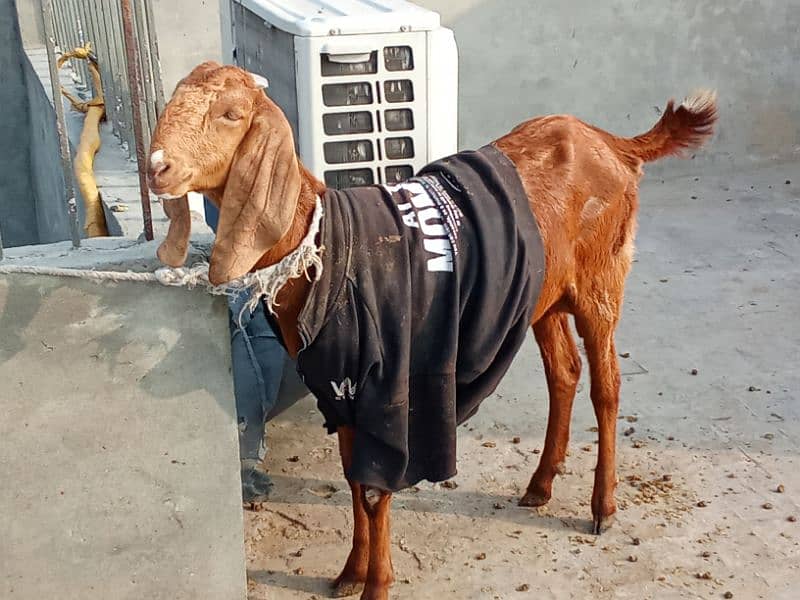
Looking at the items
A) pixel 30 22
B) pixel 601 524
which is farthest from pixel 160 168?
pixel 30 22

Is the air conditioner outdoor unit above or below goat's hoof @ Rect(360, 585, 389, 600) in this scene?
above

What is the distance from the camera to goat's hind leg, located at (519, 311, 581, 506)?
11.9 ft

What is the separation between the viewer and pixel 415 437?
2.92 m

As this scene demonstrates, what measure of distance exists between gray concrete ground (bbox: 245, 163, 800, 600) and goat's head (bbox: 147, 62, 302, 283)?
1.32m

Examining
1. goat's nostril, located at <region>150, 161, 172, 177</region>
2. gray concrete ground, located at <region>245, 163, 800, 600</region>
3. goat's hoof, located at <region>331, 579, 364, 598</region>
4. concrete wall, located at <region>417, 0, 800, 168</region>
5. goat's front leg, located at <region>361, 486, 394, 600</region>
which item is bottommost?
gray concrete ground, located at <region>245, 163, 800, 600</region>

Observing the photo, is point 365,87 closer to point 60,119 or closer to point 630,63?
point 60,119

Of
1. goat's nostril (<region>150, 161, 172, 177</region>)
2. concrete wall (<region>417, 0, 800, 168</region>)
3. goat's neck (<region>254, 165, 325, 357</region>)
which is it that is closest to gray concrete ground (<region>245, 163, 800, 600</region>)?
goat's neck (<region>254, 165, 325, 357</region>)

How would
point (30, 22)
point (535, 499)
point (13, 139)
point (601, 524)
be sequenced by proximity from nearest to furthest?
1. point (601, 524)
2. point (535, 499)
3. point (30, 22)
4. point (13, 139)

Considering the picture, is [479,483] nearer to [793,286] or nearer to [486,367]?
[486,367]

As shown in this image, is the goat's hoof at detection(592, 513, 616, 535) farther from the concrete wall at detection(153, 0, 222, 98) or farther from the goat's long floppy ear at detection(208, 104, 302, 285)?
the concrete wall at detection(153, 0, 222, 98)

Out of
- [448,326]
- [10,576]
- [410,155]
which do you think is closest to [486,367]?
[448,326]

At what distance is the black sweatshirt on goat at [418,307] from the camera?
104 inches

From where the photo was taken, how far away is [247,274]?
258 centimetres

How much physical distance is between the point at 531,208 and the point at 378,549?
1.13 m
